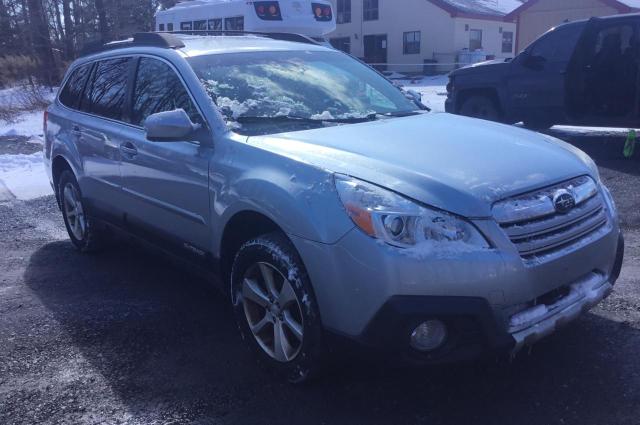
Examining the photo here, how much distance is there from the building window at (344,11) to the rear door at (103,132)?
35788 millimetres

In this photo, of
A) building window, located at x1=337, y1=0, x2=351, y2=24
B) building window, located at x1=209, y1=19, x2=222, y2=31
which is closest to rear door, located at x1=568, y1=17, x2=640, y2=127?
building window, located at x1=209, y1=19, x2=222, y2=31

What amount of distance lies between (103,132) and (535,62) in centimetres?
720

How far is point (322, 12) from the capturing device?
45.8 feet

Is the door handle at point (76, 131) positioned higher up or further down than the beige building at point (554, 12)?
further down

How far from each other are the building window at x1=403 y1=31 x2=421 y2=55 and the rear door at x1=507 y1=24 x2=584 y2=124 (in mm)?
27067

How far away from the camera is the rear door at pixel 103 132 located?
4.84 m

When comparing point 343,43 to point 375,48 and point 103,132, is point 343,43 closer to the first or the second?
point 375,48

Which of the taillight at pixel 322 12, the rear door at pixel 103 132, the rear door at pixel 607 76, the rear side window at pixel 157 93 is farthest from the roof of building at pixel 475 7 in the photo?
the rear side window at pixel 157 93

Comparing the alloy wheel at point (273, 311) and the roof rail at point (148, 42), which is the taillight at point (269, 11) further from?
the alloy wheel at point (273, 311)

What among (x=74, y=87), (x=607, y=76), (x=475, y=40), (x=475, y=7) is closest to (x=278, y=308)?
(x=74, y=87)

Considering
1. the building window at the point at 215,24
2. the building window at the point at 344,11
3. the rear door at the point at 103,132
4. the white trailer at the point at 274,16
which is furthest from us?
the building window at the point at 344,11

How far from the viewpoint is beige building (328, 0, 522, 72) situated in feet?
114

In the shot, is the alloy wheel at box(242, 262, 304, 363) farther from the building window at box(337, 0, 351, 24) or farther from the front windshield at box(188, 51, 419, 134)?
the building window at box(337, 0, 351, 24)

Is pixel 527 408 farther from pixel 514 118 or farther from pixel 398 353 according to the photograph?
pixel 514 118
